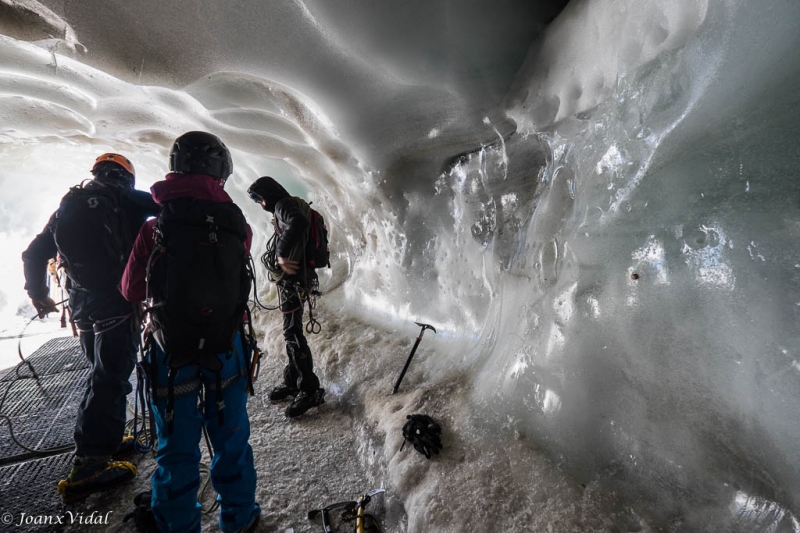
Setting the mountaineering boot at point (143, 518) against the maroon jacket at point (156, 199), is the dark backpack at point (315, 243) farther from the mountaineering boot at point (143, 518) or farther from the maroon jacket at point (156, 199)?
the mountaineering boot at point (143, 518)

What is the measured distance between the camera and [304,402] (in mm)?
3012

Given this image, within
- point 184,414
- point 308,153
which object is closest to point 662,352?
point 184,414

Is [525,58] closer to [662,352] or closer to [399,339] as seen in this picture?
[662,352]

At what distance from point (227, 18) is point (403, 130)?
1.63 metres

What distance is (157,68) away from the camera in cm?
282

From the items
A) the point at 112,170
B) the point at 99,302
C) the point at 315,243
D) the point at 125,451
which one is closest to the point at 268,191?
the point at 315,243

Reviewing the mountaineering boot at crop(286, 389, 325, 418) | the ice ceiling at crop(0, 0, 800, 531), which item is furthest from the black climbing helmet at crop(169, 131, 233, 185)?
the mountaineering boot at crop(286, 389, 325, 418)

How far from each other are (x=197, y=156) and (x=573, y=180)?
2188 millimetres

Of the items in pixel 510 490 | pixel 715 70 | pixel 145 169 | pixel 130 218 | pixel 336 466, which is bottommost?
pixel 336 466

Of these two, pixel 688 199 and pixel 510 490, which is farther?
pixel 510 490

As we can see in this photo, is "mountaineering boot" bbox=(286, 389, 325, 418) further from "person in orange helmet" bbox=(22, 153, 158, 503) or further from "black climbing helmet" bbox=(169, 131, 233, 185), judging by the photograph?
"black climbing helmet" bbox=(169, 131, 233, 185)

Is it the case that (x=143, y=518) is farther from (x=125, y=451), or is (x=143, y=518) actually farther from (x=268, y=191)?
(x=268, y=191)

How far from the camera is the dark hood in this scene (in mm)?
2949

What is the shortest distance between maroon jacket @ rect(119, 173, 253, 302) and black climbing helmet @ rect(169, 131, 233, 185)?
2.4 inches
